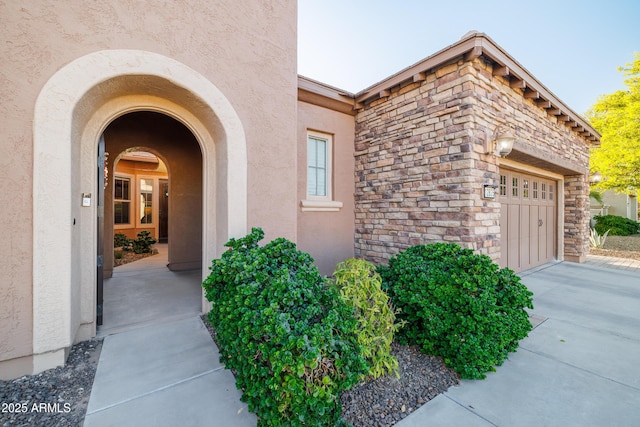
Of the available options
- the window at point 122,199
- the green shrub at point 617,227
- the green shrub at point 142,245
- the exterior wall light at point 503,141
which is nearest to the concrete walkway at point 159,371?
the green shrub at point 142,245

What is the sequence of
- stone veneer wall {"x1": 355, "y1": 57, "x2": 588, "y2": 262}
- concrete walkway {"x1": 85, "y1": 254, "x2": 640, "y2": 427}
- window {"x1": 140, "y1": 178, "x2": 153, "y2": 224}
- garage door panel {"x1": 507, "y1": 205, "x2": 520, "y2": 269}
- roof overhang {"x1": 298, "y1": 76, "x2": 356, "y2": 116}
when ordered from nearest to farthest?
concrete walkway {"x1": 85, "y1": 254, "x2": 640, "y2": 427} < stone veneer wall {"x1": 355, "y1": 57, "x2": 588, "y2": 262} < roof overhang {"x1": 298, "y1": 76, "x2": 356, "y2": 116} < garage door panel {"x1": 507, "y1": 205, "x2": 520, "y2": 269} < window {"x1": 140, "y1": 178, "x2": 153, "y2": 224}

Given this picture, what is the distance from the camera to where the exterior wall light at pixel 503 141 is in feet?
14.6

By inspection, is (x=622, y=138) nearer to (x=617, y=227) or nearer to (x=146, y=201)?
(x=617, y=227)

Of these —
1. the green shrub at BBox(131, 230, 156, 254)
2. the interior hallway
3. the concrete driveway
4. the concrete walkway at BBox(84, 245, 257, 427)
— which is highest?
the green shrub at BBox(131, 230, 156, 254)

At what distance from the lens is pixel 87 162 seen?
3.10 m

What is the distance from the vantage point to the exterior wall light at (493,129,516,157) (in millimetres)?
4461

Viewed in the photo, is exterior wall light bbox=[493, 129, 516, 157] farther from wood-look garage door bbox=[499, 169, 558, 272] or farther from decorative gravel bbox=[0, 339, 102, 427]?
decorative gravel bbox=[0, 339, 102, 427]

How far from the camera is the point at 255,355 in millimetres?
1851

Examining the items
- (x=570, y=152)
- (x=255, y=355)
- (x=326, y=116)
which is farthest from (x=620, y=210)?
(x=255, y=355)

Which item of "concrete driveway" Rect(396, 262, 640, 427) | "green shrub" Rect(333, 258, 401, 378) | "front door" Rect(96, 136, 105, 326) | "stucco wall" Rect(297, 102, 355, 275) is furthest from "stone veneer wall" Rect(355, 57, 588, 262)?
"front door" Rect(96, 136, 105, 326)

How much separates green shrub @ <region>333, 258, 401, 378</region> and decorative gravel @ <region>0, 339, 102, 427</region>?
90.0 inches

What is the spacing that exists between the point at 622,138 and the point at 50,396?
57.2ft

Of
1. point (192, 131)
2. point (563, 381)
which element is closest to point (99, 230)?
point (192, 131)

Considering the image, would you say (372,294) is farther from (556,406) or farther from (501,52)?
(501,52)
